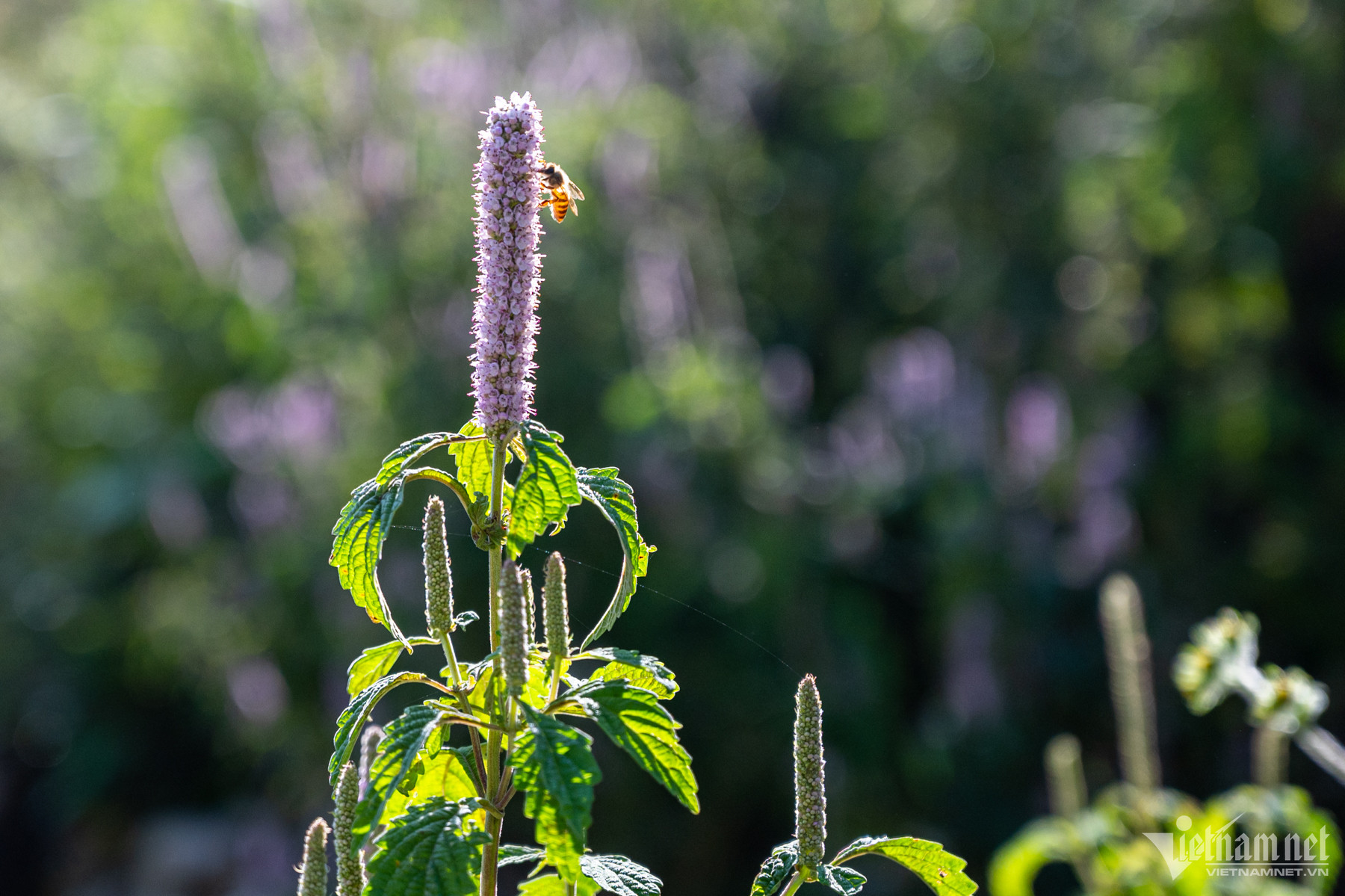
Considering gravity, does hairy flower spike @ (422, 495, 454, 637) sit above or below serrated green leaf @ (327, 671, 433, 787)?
above

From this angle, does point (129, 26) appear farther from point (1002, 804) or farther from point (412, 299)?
point (1002, 804)

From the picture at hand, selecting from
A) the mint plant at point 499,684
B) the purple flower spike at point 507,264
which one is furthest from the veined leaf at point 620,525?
the purple flower spike at point 507,264

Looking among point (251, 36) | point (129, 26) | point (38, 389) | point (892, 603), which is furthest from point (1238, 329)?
point (129, 26)

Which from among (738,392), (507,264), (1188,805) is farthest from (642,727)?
(738,392)

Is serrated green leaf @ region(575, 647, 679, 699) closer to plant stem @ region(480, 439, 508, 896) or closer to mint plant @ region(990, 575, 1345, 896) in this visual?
plant stem @ region(480, 439, 508, 896)

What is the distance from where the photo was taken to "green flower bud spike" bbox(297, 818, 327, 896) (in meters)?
0.91

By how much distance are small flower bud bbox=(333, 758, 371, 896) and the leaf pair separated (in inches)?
12.6

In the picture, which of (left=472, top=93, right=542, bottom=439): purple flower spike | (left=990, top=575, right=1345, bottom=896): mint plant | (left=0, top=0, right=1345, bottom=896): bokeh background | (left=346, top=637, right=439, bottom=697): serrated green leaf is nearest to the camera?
(left=472, top=93, right=542, bottom=439): purple flower spike

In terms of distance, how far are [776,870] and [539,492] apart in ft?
1.23

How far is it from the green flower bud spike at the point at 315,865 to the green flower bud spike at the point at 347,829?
0.01m

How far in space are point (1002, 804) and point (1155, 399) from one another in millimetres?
2476

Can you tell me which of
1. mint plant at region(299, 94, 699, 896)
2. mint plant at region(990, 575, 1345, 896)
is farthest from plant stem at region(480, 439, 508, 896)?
mint plant at region(990, 575, 1345, 896)

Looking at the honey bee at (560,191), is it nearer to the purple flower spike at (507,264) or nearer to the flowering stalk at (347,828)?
Result: the purple flower spike at (507,264)

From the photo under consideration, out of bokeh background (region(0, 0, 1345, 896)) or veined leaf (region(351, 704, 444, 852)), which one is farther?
bokeh background (region(0, 0, 1345, 896))
